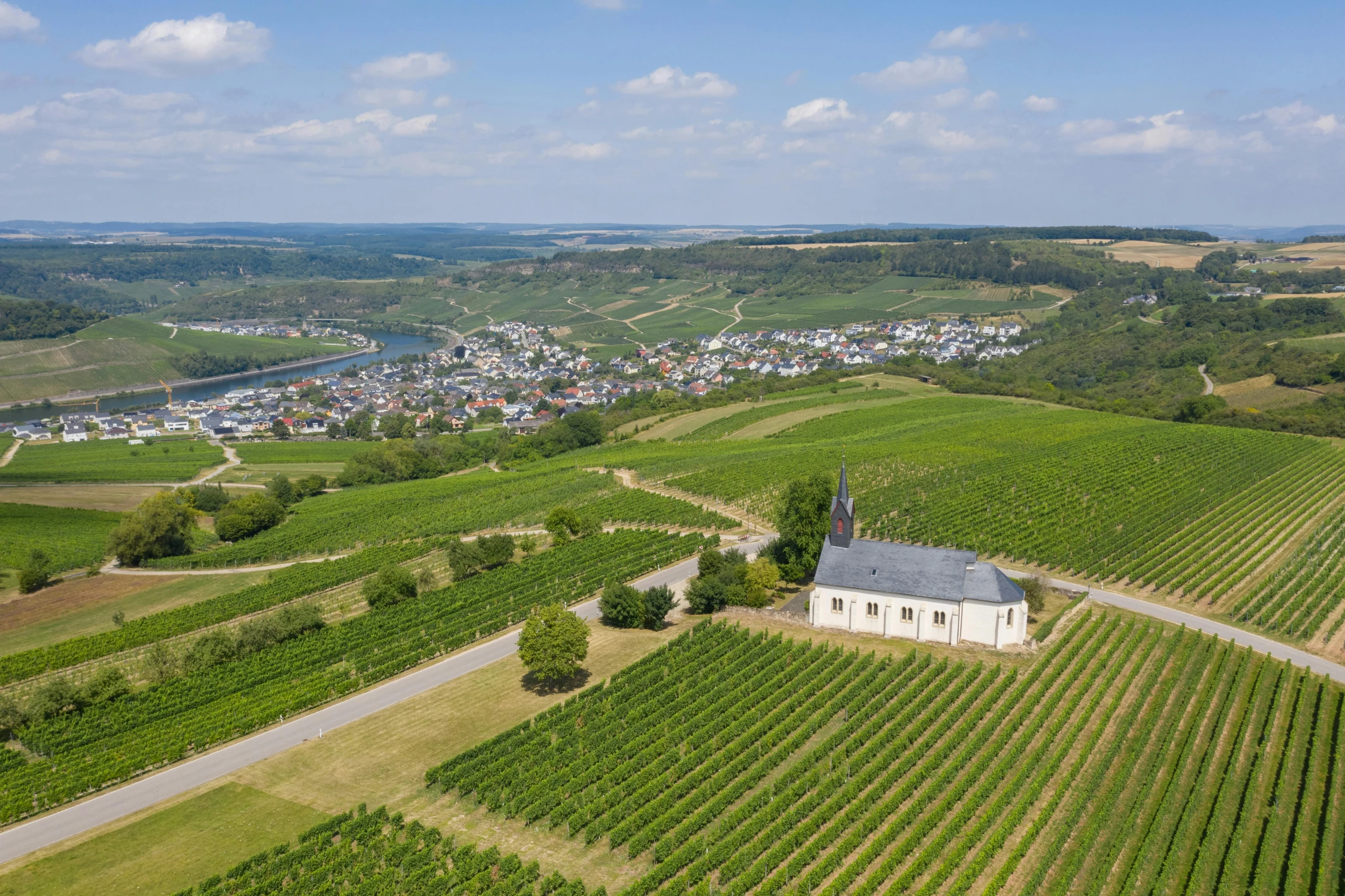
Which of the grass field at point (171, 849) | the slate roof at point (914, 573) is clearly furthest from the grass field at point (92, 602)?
the slate roof at point (914, 573)

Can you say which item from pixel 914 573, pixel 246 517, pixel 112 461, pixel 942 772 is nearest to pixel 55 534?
pixel 246 517

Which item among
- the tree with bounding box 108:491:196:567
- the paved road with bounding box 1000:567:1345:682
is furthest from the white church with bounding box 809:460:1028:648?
the tree with bounding box 108:491:196:567

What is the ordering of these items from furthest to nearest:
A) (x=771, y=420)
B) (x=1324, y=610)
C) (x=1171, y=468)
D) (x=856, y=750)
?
(x=771, y=420)
(x=1171, y=468)
(x=1324, y=610)
(x=856, y=750)

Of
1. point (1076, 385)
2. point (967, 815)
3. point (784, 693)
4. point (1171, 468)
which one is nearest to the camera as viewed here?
point (967, 815)

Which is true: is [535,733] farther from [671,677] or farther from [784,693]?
[784,693]

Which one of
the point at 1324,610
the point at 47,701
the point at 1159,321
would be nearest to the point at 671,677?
the point at 47,701

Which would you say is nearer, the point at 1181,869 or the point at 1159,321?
the point at 1181,869

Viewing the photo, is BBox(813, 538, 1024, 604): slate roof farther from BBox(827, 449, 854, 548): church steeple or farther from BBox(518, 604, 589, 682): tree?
BBox(518, 604, 589, 682): tree
